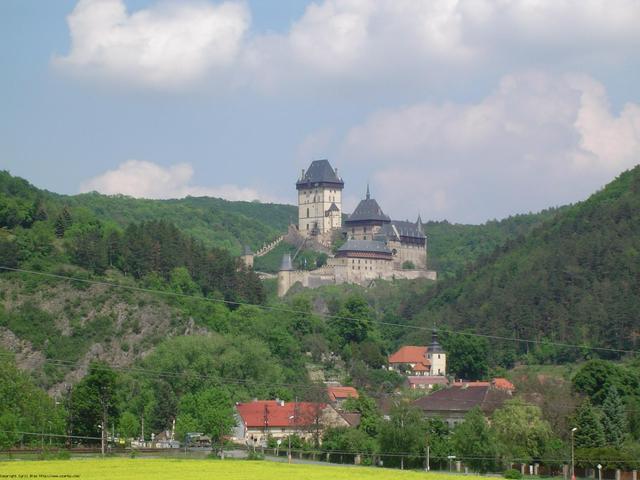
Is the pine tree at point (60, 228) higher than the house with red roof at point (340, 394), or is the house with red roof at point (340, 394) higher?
the pine tree at point (60, 228)

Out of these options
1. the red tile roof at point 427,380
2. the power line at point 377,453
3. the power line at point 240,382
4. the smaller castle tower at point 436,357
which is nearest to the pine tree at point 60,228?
the power line at point 240,382

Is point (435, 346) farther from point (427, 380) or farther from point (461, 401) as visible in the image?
point (461, 401)

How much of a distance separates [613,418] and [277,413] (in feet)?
98.0

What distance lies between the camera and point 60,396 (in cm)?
13675

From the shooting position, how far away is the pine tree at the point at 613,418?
369ft

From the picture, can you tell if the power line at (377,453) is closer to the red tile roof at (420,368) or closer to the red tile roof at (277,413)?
the red tile roof at (277,413)

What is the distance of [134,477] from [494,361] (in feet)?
348

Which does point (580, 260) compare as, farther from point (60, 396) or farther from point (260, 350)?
point (60, 396)

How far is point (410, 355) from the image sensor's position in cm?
18112

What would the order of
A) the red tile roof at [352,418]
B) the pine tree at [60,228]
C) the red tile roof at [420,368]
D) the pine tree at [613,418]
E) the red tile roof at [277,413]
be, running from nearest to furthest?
the pine tree at [613,418] < the red tile roof at [352,418] < the red tile roof at [277,413] < the red tile roof at [420,368] < the pine tree at [60,228]

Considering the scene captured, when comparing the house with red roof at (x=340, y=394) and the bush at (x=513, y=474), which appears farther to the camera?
the house with red roof at (x=340, y=394)

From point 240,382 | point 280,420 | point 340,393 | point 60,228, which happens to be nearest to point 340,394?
point 340,393

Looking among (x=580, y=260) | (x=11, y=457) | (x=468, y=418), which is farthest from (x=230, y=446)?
(x=580, y=260)

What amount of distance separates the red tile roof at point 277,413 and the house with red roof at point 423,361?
148 feet
